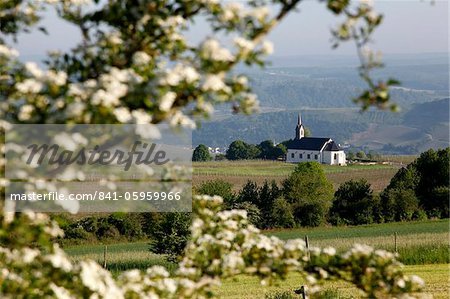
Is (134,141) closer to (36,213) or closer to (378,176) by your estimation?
(36,213)

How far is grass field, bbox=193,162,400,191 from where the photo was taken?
78144 mm

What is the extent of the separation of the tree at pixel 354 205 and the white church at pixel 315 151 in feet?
196

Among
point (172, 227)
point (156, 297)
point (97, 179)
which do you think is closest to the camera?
point (97, 179)

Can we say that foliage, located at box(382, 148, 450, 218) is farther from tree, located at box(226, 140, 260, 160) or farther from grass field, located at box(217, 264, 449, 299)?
tree, located at box(226, 140, 260, 160)

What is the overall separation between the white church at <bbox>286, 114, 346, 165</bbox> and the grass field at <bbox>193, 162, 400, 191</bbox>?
10.9m

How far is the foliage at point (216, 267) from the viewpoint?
4.77 meters

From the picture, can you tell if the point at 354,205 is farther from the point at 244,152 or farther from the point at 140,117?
the point at 244,152

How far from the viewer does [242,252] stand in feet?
18.7

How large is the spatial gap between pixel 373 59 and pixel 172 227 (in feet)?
77.4

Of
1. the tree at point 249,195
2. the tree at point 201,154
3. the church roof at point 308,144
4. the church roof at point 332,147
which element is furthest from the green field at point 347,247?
the church roof at point 308,144

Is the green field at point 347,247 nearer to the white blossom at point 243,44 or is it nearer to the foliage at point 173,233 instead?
the foliage at point 173,233

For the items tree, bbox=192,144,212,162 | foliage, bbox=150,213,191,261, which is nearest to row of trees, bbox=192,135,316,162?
tree, bbox=192,144,212,162

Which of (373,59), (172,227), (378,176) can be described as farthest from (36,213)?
(378,176)

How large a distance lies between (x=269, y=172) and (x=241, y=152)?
21.4 meters
